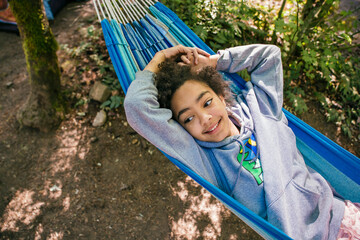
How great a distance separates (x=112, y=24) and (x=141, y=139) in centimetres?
120

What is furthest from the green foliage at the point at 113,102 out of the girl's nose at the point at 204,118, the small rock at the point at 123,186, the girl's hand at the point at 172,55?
the girl's nose at the point at 204,118

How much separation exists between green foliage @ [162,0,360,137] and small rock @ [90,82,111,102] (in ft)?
3.78

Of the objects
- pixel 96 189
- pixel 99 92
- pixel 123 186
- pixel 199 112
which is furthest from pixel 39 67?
pixel 199 112

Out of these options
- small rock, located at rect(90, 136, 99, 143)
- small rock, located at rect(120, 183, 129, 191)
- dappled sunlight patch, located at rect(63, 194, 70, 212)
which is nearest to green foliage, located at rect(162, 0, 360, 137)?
small rock, located at rect(90, 136, 99, 143)

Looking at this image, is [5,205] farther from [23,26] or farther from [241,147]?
[241,147]

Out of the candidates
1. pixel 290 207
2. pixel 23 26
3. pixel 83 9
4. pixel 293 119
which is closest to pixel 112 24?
pixel 23 26

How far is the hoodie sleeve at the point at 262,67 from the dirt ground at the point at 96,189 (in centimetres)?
110

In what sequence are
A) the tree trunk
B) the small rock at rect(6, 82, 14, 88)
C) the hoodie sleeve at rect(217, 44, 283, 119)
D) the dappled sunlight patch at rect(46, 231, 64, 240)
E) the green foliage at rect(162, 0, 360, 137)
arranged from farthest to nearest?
the small rock at rect(6, 82, 14, 88) → the green foliage at rect(162, 0, 360, 137) → the tree trunk → the dappled sunlight patch at rect(46, 231, 64, 240) → the hoodie sleeve at rect(217, 44, 283, 119)

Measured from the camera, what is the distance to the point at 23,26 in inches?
92.5

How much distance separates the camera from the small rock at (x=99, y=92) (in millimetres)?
2811

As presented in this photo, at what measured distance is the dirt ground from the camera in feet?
6.95

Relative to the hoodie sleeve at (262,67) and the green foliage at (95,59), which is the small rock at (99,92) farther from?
the hoodie sleeve at (262,67)

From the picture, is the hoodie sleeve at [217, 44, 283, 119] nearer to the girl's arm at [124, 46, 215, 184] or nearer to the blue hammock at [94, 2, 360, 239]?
the blue hammock at [94, 2, 360, 239]

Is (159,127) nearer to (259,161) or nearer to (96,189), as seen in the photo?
(259,161)
